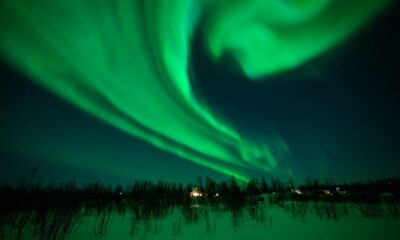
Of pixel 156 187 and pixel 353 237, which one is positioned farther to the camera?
pixel 156 187

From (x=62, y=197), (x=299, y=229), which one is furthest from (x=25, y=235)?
(x=299, y=229)

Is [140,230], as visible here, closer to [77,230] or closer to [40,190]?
[77,230]

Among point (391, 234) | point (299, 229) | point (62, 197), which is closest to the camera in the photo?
point (391, 234)

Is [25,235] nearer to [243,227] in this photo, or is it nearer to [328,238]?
[243,227]

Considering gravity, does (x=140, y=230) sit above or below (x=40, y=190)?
below

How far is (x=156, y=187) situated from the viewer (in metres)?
32.7

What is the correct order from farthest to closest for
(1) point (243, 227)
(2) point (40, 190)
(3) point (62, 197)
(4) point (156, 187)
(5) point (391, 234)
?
(4) point (156, 187), (1) point (243, 227), (3) point (62, 197), (5) point (391, 234), (2) point (40, 190)

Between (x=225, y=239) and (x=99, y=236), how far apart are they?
4658 mm

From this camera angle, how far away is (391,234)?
7305 mm

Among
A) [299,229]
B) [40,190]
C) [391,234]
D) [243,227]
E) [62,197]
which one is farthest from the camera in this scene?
[243,227]

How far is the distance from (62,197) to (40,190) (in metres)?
1.28

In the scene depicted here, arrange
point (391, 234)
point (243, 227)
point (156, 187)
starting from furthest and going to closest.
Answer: point (156, 187)
point (243, 227)
point (391, 234)

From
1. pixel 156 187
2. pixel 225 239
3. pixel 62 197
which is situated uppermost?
pixel 156 187

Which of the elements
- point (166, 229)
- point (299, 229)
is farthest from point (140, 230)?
point (299, 229)
